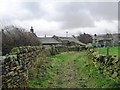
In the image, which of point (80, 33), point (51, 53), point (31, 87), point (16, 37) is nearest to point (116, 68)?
point (31, 87)

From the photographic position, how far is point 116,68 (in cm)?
870

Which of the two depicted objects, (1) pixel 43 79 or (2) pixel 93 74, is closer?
(1) pixel 43 79

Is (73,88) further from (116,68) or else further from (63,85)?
(116,68)

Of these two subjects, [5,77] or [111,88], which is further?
[111,88]

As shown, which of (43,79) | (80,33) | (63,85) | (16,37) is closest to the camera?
(63,85)

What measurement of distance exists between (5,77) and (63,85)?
2.80 m

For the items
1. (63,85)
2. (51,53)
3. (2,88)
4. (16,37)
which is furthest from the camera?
(51,53)

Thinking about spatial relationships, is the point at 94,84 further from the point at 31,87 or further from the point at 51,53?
the point at 51,53

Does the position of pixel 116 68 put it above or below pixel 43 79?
above

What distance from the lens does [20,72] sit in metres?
8.56

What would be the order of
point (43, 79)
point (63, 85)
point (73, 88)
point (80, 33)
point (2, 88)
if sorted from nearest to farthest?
point (2, 88) < point (73, 88) < point (63, 85) < point (43, 79) < point (80, 33)

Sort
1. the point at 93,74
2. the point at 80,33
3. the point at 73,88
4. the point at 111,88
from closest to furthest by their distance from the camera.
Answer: the point at 111,88 < the point at 73,88 < the point at 93,74 < the point at 80,33

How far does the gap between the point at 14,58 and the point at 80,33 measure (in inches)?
3212

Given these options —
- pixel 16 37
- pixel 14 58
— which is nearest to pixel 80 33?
pixel 16 37
